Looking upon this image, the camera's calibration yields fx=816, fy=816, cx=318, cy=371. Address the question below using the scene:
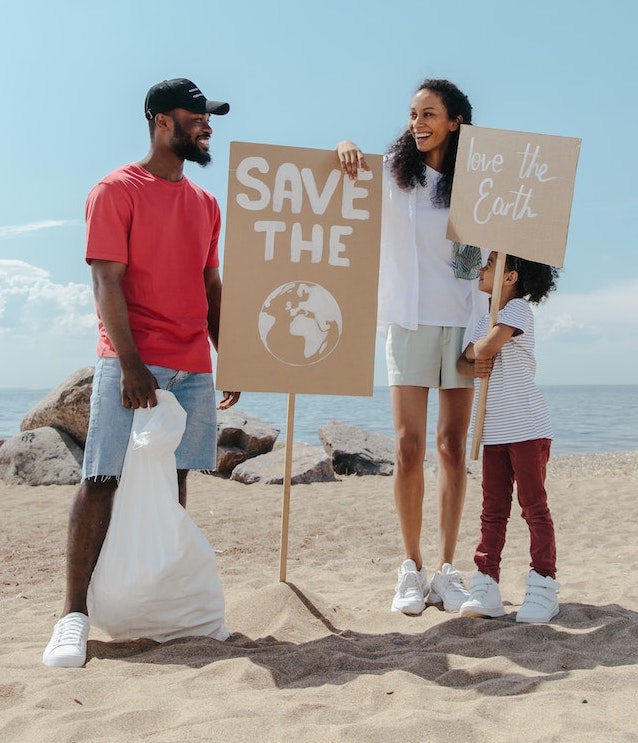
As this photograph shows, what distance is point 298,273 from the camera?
366 cm

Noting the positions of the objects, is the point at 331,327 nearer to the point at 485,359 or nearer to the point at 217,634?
the point at 485,359

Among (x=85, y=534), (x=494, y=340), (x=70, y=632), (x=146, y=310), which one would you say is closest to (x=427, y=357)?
(x=494, y=340)

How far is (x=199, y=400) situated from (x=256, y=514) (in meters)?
3.90

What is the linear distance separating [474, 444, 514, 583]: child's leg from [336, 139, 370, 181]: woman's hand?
1.37 meters

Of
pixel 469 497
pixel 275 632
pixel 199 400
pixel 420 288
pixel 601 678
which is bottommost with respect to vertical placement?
pixel 469 497

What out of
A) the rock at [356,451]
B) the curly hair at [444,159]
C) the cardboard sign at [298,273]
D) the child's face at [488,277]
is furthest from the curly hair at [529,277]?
the rock at [356,451]

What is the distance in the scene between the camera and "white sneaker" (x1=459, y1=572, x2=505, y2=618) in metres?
3.54

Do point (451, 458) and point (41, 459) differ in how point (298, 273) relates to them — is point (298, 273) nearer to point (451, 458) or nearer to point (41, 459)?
point (451, 458)

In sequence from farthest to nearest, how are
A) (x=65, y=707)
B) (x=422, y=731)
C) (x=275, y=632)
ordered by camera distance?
(x=275, y=632) < (x=65, y=707) < (x=422, y=731)

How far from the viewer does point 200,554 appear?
3.19 metres

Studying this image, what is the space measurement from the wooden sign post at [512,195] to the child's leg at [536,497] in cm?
20

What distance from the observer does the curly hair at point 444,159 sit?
148 inches

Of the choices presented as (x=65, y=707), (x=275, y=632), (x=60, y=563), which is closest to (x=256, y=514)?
(x=60, y=563)

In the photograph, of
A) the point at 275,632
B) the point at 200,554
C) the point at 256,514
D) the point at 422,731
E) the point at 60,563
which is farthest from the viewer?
the point at 256,514
